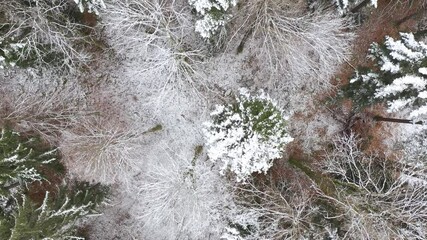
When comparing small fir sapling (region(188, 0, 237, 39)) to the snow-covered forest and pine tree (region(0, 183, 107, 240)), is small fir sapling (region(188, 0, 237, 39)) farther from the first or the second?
pine tree (region(0, 183, 107, 240))

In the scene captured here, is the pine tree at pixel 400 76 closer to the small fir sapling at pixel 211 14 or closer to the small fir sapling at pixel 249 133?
the small fir sapling at pixel 249 133

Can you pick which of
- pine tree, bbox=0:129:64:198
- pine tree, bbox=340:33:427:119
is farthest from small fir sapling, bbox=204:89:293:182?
pine tree, bbox=0:129:64:198

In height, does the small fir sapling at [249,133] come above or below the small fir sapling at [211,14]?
below

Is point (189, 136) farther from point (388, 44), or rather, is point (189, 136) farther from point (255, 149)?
point (388, 44)

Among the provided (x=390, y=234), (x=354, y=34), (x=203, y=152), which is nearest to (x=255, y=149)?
(x=203, y=152)

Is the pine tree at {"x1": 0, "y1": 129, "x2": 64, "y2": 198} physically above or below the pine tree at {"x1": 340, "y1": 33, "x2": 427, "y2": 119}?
above

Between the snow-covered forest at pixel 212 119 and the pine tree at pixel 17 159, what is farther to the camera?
the snow-covered forest at pixel 212 119

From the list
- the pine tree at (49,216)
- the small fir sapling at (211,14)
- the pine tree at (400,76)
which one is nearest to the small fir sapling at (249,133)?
the small fir sapling at (211,14)
